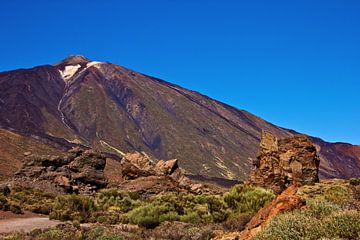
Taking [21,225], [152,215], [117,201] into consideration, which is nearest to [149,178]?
[117,201]

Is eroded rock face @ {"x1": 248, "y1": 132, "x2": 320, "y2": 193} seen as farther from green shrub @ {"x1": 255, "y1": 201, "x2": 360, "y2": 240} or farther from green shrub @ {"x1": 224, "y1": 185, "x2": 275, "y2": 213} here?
green shrub @ {"x1": 255, "y1": 201, "x2": 360, "y2": 240}

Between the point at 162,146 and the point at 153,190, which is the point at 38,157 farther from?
the point at 162,146

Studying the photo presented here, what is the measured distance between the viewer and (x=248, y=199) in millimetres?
19391

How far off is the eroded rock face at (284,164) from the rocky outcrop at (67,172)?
11.6 m

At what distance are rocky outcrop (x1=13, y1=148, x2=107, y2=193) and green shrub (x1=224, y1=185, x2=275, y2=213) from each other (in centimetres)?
1271

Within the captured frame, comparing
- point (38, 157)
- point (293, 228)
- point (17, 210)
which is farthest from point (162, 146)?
point (293, 228)

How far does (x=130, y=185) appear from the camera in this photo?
30031 millimetres

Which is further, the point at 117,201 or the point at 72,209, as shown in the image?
the point at 117,201

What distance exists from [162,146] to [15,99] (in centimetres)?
6659

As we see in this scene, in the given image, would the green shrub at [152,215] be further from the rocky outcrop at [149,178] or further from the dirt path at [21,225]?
the rocky outcrop at [149,178]

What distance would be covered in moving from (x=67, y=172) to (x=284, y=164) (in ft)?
51.6

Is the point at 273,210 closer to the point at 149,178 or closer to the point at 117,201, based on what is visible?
the point at 117,201

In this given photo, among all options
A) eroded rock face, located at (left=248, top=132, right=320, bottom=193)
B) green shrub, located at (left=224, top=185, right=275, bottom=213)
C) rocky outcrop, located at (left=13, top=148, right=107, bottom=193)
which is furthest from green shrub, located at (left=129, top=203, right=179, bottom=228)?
rocky outcrop, located at (left=13, top=148, right=107, bottom=193)

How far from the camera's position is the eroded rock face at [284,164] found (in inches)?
1034
